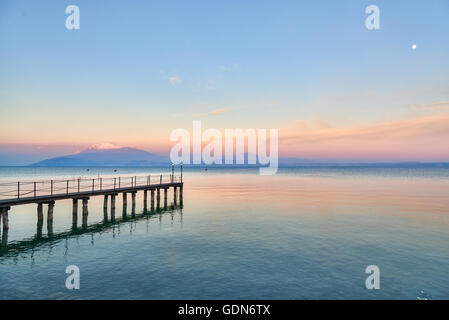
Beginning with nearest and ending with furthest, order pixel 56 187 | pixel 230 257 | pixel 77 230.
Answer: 1. pixel 230 257
2. pixel 77 230
3. pixel 56 187

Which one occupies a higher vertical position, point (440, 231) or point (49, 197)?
point (49, 197)

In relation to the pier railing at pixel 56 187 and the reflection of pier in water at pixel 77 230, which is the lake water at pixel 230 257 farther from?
the pier railing at pixel 56 187

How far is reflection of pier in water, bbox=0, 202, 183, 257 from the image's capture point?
1989 cm

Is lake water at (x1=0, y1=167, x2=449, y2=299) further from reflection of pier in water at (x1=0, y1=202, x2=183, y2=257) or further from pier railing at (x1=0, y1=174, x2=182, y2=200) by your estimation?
pier railing at (x1=0, y1=174, x2=182, y2=200)

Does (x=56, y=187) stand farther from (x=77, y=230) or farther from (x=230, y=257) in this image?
(x=230, y=257)

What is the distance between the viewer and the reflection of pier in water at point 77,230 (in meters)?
19.9

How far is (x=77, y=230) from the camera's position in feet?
83.0

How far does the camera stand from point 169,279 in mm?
14453

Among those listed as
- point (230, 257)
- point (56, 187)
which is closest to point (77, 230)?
point (230, 257)

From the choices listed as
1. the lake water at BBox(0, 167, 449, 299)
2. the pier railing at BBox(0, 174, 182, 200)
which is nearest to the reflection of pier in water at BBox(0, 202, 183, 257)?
the lake water at BBox(0, 167, 449, 299)

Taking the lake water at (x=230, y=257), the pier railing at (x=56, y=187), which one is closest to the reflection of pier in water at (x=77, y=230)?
the lake water at (x=230, y=257)

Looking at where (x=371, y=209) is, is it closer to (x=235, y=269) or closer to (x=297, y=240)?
(x=297, y=240)
